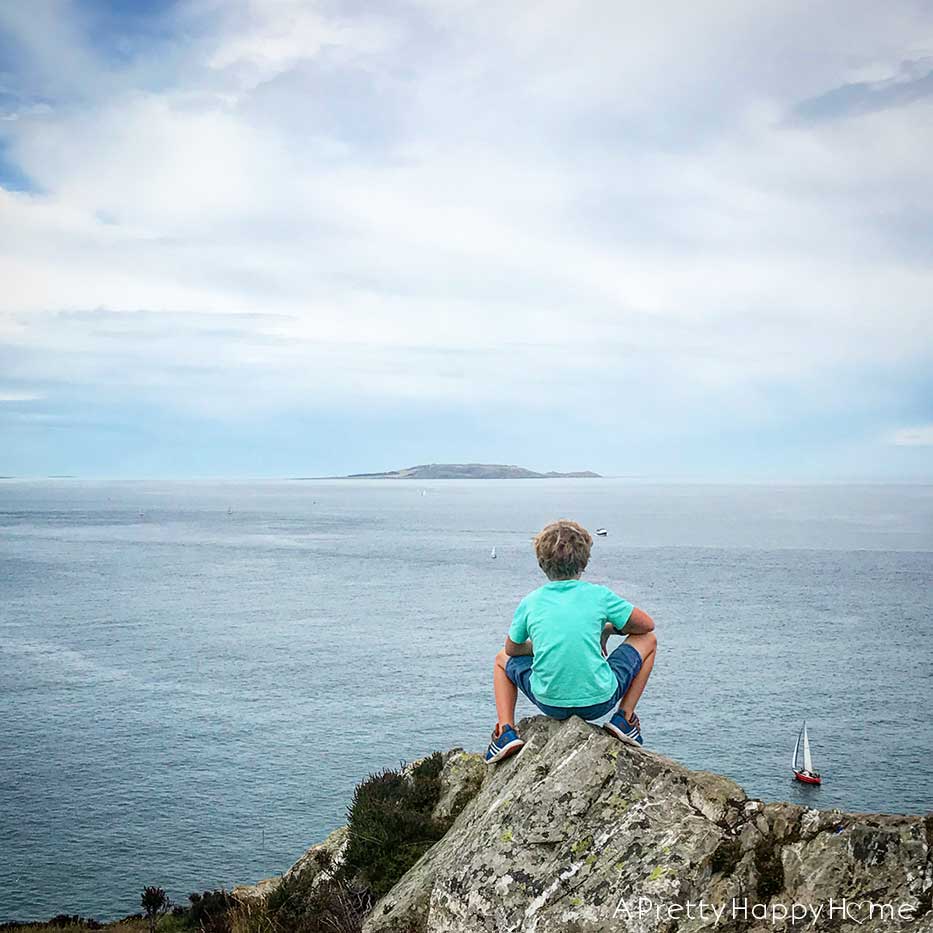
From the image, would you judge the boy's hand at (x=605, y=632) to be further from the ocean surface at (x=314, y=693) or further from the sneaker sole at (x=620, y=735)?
the ocean surface at (x=314, y=693)

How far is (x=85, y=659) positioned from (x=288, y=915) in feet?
207

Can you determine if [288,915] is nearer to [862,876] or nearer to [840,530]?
[862,876]

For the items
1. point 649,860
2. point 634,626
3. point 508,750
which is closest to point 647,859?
point 649,860

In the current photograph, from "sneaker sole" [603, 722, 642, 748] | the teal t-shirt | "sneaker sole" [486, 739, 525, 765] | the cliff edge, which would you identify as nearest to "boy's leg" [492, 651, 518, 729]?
"sneaker sole" [486, 739, 525, 765]

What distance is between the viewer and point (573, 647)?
8.28 metres

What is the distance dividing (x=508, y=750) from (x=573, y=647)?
137 cm

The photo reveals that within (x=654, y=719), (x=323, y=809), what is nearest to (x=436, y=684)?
(x=654, y=719)

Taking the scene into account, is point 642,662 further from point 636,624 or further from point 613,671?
point 636,624

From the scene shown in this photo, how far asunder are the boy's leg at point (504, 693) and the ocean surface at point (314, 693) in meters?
28.0

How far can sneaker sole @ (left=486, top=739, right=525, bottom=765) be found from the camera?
28.7 feet

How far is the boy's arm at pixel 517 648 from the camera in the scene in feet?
28.7

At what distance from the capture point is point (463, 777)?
10.5m

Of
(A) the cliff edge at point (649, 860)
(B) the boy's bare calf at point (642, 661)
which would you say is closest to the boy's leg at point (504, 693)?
(A) the cliff edge at point (649, 860)

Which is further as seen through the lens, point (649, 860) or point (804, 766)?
point (804, 766)
